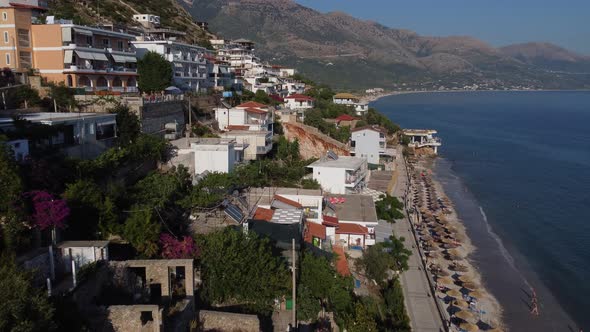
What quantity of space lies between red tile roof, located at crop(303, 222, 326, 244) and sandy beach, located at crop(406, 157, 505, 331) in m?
6.61

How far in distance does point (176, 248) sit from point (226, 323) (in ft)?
10.9

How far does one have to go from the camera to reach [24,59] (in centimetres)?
2792

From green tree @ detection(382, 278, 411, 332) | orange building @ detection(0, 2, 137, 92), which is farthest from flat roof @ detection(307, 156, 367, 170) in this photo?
orange building @ detection(0, 2, 137, 92)

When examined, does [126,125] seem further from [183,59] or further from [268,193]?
[183,59]

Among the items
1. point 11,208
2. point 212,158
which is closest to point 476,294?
point 212,158

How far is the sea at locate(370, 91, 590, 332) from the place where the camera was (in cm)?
2562

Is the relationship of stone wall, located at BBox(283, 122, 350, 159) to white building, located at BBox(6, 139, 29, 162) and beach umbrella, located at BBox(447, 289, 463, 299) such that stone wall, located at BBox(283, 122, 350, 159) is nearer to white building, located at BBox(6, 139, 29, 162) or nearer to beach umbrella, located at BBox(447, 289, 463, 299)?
beach umbrella, located at BBox(447, 289, 463, 299)

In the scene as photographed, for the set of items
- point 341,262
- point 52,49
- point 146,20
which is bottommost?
point 341,262

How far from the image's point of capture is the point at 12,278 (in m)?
9.56

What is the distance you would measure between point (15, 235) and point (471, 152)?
6883 centimetres

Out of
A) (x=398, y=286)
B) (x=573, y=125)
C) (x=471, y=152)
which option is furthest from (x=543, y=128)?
(x=398, y=286)

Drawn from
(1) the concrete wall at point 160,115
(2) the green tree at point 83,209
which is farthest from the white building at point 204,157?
(2) the green tree at point 83,209

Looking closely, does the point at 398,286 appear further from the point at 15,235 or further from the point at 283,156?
the point at 283,156

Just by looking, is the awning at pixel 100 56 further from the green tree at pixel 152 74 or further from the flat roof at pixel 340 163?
the flat roof at pixel 340 163
